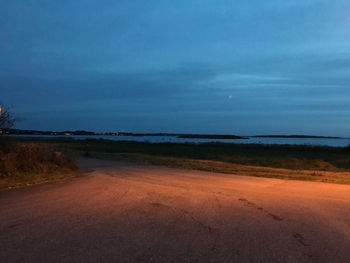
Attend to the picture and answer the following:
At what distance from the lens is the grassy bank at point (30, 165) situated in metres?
14.3

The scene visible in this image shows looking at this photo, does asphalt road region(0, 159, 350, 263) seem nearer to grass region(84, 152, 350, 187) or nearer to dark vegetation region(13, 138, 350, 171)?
grass region(84, 152, 350, 187)

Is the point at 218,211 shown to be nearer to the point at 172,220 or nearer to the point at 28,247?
the point at 172,220

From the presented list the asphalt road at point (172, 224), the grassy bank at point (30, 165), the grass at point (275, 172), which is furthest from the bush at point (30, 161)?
the grass at point (275, 172)

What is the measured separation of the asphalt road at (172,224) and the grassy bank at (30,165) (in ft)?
4.64

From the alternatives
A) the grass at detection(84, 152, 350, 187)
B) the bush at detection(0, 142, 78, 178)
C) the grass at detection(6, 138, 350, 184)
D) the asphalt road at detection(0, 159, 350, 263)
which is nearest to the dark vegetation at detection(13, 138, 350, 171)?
the grass at detection(6, 138, 350, 184)

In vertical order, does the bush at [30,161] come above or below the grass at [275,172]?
above

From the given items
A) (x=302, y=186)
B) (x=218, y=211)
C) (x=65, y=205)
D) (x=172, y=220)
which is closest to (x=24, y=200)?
(x=65, y=205)

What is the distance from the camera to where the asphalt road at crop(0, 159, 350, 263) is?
6215 mm

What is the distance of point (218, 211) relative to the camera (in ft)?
31.4

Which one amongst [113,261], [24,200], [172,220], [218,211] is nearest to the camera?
[113,261]

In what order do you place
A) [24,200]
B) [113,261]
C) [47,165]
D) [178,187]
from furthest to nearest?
[47,165] < [178,187] < [24,200] < [113,261]

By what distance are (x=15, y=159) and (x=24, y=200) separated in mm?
5538

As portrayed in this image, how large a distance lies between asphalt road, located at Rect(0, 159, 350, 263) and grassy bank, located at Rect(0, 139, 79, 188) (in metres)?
1.41

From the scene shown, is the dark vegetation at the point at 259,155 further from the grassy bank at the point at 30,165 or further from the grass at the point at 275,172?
the grassy bank at the point at 30,165
